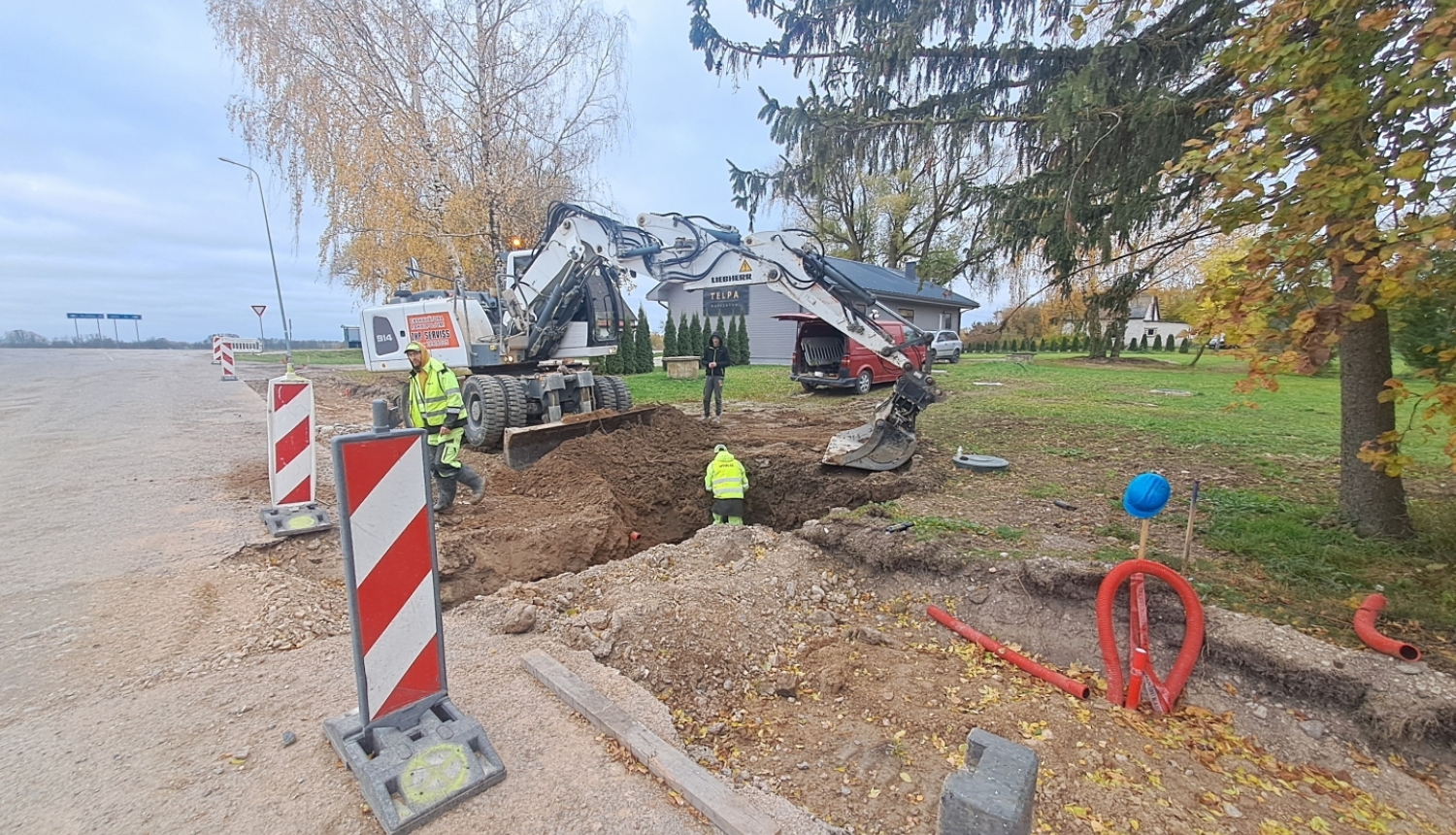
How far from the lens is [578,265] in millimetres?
8844

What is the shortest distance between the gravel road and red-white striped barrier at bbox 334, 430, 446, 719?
0.36 m

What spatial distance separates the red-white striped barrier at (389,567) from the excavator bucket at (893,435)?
5.29 m

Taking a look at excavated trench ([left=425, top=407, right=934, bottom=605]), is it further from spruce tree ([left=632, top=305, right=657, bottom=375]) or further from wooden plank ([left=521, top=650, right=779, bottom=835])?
spruce tree ([left=632, top=305, right=657, bottom=375])

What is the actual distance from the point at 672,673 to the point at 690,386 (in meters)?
13.8

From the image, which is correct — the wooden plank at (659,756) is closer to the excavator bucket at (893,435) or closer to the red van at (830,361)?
the excavator bucket at (893,435)

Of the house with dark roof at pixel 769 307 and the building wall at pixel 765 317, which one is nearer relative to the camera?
the house with dark roof at pixel 769 307

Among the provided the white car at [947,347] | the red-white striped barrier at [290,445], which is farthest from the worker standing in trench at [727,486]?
the white car at [947,347]

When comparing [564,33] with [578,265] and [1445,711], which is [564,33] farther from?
[1445,711]

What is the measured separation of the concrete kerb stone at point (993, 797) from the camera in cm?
150

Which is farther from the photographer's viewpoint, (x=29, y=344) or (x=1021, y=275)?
(x=29, y=344)

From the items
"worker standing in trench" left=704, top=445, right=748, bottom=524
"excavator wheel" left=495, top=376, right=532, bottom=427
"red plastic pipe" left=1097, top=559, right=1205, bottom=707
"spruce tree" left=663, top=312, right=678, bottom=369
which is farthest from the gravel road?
"spruce tree" left=663, top=312, right=678, bottom=369

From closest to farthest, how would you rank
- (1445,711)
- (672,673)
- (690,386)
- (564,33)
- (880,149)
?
(1445,711), (672,673), (880,149), (564,33), (690,386)

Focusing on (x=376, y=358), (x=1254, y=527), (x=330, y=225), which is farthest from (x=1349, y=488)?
(x=330, y=225)

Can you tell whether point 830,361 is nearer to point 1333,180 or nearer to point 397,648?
point 1333,180
